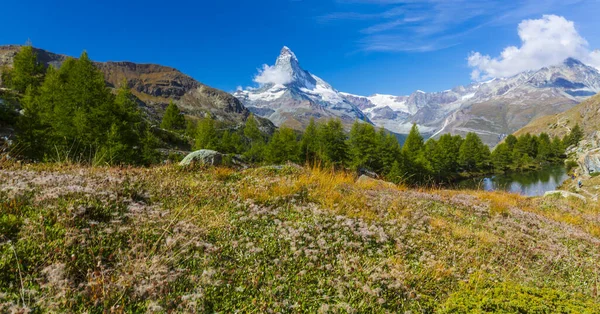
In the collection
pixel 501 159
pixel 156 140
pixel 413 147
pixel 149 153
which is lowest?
pixel 149 153

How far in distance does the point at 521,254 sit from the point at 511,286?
2771 millimetres

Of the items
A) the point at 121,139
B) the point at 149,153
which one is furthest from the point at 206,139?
the point at 121,139

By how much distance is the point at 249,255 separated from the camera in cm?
462

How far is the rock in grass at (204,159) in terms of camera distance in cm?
1028

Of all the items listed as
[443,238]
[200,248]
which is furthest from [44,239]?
[443,238]

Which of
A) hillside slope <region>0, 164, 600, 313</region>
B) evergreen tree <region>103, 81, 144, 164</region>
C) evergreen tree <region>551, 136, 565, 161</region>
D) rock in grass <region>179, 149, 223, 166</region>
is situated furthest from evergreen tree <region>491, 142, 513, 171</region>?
rock in grass <region>179, 149, 223, 166</region>

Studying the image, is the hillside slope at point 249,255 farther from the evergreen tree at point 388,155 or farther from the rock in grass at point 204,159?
the evergreen tree at point 388,155

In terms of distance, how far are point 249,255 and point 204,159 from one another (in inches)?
271

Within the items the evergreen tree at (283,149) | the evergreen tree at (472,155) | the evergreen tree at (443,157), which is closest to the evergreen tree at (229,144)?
the evergreen tree at (283,149)

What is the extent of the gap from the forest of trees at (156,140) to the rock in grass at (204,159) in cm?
272

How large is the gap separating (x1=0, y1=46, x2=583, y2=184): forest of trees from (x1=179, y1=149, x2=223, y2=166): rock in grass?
107 inches

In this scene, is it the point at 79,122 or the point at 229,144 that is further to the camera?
the point at 229,144

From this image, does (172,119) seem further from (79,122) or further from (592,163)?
(592,163)

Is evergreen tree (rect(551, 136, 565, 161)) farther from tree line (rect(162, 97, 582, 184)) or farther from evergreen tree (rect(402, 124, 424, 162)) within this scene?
evergreen tree (rect(402, 124, 424, 162))
